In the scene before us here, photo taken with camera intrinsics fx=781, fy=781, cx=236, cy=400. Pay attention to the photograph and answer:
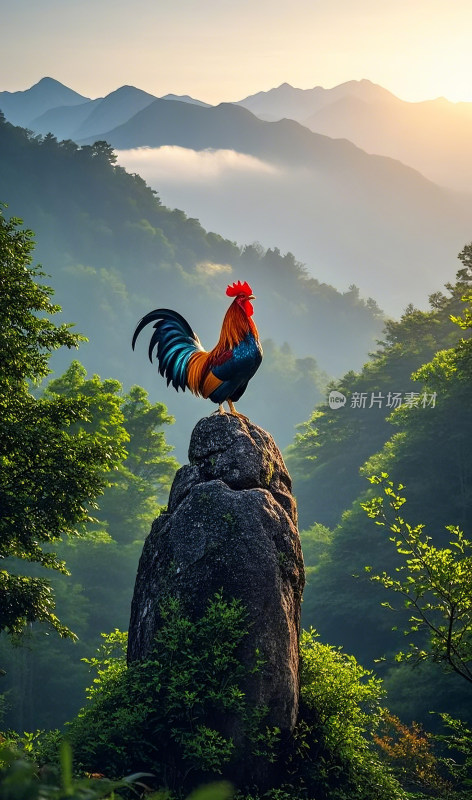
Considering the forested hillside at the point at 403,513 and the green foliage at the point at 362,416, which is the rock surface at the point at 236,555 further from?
the green foliage at the point at 362,416

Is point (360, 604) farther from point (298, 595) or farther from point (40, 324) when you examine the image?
point (40, 324)

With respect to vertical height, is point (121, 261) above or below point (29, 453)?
above

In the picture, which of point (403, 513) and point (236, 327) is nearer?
point (236, 327)

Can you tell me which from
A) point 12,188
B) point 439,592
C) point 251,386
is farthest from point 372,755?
point 12,188

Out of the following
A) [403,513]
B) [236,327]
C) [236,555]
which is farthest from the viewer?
[403,513]

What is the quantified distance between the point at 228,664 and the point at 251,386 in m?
131

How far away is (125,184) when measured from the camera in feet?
524

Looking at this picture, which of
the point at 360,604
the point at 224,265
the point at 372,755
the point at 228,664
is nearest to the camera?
the point at 228,664

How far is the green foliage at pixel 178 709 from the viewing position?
31.9 ft

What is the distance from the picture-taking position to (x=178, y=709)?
10.1 meters

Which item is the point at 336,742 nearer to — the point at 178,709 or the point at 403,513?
the point at 178,709

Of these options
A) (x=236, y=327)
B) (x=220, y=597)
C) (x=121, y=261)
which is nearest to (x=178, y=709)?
(x=220, y=597)

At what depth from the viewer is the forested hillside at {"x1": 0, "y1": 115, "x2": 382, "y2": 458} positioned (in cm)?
14388

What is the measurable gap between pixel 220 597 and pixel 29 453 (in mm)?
3473
